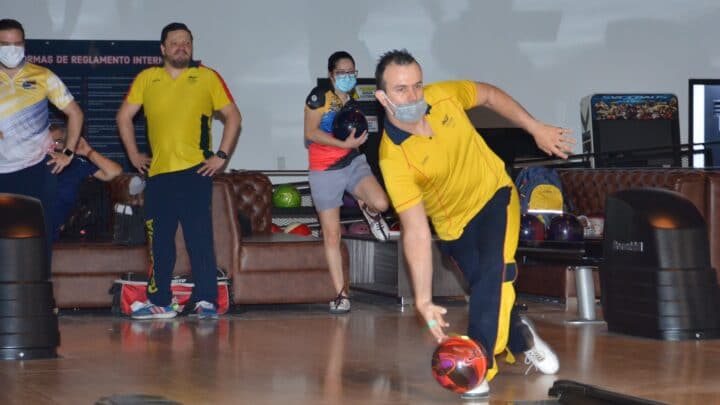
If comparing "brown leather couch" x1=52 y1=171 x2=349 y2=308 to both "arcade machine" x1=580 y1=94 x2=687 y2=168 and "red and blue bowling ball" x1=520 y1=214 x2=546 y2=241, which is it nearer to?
"red and blue bowling ball" x1=520 y1=214 x2=546 y2=241

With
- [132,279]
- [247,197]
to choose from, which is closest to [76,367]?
[132,279]

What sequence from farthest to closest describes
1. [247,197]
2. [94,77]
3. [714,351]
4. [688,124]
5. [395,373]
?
[688,124]
[94,77]
[247,197]
[714,351]
[395,373]

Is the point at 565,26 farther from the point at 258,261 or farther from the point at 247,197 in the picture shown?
the point at 258,261

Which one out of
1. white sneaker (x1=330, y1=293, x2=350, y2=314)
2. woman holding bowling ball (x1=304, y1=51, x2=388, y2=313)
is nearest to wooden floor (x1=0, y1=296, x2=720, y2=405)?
white sneaker (x1=330, y1=293, x2=350, y2=314)

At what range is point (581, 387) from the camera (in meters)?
4.55

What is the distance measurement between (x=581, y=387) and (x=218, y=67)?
7296mm

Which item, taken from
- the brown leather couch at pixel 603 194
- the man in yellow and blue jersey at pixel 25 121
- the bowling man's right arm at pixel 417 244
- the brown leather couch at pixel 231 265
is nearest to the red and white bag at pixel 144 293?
the brown leather couch at pixel 231 265

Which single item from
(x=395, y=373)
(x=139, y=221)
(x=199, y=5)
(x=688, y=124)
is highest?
(x=199, y=5)

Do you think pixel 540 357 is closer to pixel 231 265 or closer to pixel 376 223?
pixel 231 265

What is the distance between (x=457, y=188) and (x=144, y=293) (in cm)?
344

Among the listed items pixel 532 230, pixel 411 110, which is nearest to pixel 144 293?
pixel 532 230

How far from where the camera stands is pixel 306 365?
18.8ft

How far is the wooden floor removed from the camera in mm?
4898

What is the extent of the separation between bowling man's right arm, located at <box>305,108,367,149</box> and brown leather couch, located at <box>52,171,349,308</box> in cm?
81
